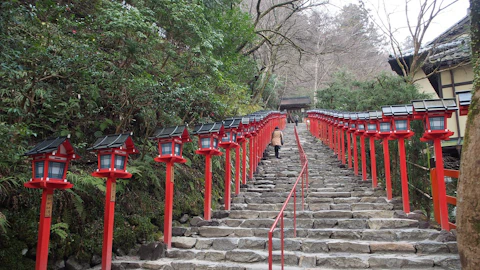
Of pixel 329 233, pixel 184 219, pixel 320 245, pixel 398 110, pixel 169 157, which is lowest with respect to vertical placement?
pixel 320 245

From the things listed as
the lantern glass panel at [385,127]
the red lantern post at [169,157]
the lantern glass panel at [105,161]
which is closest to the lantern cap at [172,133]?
the red lantern post at [169,157]

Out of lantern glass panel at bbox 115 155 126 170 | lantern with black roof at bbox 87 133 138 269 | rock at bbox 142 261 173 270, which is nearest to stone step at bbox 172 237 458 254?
rock at bbox 142 261 173 270

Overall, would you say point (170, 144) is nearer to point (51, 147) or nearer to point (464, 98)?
point (51, 147)

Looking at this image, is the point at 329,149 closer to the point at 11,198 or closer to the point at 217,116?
the point at 217,116

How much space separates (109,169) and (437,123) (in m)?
6.28

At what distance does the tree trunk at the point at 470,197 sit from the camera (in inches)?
146

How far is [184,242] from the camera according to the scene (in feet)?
21.4

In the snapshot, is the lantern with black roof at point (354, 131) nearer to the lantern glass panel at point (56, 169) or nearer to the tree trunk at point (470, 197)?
the tree trunk at point (470, 197)

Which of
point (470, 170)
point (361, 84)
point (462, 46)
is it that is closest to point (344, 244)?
point (470, 170)

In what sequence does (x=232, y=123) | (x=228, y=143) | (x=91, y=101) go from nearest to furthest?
(x=91, y=101), (x=228, y=143), (x=232, y=123)

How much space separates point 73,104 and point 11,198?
7.35ft

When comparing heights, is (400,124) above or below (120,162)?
above

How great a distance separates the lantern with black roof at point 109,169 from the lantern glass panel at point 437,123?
19.3 feet

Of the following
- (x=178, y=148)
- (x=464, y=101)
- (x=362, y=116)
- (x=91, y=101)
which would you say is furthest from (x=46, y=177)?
(x=362, y=116)
